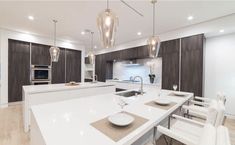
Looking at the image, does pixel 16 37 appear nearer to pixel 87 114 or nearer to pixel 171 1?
pixel 87 114

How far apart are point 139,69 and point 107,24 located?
4.13m

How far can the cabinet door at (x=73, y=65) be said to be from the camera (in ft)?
19.0

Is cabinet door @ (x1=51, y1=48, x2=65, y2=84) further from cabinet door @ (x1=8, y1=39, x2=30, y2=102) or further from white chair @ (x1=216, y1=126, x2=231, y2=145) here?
white chair @ (x1=216, y1=126, x2=231, y2=145)

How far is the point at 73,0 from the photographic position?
2391 millimetres

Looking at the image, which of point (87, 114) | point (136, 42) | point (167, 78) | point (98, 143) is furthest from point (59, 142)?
point (136, 42)

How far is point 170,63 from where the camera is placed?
3.99 m

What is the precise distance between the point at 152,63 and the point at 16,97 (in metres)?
5.37

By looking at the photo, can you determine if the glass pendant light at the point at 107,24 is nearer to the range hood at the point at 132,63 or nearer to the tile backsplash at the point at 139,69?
the tile backsplash at the point at 139,69

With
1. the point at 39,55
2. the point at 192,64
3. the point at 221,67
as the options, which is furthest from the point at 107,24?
the point at 39,55

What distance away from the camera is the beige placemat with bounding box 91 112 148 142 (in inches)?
34.0

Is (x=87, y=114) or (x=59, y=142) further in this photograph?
(x=87, y=114)

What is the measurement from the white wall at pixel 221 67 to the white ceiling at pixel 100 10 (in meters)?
0.89

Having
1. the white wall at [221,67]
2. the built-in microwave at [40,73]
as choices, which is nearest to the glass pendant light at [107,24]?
the white wall at [221,67]

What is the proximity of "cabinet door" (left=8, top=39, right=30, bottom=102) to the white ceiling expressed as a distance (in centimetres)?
83
